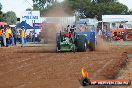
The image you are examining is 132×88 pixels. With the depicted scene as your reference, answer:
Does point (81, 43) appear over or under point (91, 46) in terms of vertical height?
over

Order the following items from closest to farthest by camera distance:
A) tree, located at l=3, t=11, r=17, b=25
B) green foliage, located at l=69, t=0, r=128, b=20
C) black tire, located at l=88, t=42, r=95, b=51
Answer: black tire, located at l=88, t=42, r=95, b=51 < green foliage, located at l=69, t=0, r=128, b=20 < tree, located at l=3, t=11, r=17, b=25

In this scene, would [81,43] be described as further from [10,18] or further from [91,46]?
[10,18]

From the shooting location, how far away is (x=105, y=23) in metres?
64.9

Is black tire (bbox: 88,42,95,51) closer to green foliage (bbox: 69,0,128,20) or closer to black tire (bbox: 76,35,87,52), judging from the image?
black tire (bbox: 76,35,87,52)

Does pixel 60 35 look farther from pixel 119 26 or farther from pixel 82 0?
pixel 82 0

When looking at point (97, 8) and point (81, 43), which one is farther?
point (97, 8)

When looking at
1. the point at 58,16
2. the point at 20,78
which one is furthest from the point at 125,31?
the point at 20,78

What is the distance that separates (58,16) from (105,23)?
107 ft

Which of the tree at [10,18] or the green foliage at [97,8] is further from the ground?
the green foliage at [97,8]

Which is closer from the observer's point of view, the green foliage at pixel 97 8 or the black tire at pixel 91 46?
the black tire at pixel 91 46

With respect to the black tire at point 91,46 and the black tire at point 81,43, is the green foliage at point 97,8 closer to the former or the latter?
the black tire at point 91,46

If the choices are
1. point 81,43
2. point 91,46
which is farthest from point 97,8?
point 81,43

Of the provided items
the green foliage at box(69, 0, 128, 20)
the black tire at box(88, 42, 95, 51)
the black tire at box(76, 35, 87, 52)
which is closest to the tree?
the green foliage at box(69, 0, 128, 20)

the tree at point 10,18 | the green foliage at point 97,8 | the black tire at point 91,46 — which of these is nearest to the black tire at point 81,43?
the black tire at point 91,46
